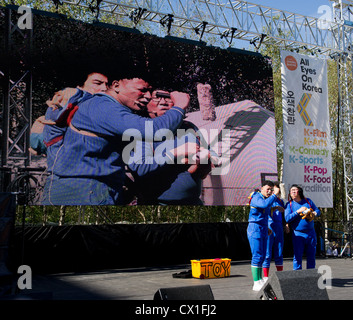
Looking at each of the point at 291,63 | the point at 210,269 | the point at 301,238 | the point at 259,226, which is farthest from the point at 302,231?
the point at 291,63

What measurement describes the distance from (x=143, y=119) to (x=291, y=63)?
20.3 feet

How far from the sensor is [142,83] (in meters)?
13.2

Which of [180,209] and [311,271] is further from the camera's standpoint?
[180,209]

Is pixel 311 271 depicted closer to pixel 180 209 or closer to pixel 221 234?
pixel 221 234

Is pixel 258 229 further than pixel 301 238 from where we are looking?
No

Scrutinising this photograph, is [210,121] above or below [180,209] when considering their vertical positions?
above

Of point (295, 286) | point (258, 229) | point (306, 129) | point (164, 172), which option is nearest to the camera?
point (295, 286)

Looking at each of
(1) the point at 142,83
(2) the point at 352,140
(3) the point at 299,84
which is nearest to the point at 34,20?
(1) the point at 142,83

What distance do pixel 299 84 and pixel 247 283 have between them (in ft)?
30.5

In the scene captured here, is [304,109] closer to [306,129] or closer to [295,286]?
[306,129]

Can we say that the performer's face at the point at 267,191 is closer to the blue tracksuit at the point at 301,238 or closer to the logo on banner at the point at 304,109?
the blue tracksuit at the point at 301,238

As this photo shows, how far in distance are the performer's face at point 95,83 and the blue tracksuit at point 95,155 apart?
6.5 inches

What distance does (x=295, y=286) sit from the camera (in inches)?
179
